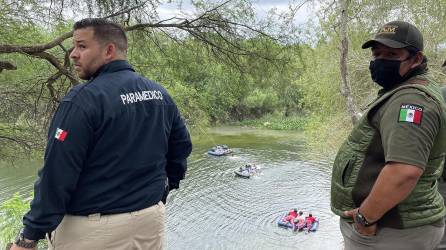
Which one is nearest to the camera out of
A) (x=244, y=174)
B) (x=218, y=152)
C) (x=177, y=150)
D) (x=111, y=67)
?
(x=111, y=67)

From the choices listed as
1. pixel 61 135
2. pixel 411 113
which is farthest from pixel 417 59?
pixel 61 135

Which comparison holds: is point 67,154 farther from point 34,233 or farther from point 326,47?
point 326,47

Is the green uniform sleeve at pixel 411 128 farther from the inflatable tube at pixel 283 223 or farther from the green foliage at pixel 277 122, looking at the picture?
the green foliage at pixel 277 122

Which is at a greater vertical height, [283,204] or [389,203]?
[389,203]

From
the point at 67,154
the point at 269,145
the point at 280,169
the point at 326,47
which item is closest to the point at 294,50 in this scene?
the point at 67,154

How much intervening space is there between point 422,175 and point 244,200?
42.8 feet

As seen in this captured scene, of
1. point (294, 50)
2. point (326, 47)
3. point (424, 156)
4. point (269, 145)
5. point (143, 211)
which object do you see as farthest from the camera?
point (269, 145)

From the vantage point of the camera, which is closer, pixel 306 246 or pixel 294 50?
pixel 294 50

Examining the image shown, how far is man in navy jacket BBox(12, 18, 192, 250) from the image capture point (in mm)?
1402

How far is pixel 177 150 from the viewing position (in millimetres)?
1916

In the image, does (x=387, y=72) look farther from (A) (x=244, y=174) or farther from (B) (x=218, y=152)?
(B) (x=218, y=152)

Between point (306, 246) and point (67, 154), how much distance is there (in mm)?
10694

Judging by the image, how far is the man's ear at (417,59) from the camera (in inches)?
62.8

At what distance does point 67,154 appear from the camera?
1.40m
